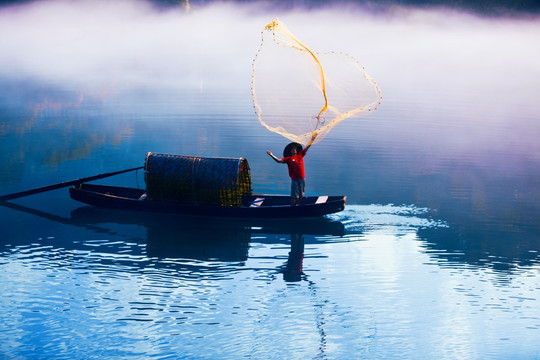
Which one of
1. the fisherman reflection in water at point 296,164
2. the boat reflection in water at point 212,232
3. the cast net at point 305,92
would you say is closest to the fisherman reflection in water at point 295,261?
the boat reflection in water at point 212,232

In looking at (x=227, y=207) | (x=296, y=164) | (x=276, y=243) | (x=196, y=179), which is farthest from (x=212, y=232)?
(x=296, y=164)

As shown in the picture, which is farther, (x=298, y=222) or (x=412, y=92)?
(x=412, y=92)

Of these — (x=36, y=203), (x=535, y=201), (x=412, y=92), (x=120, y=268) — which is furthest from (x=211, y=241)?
(x=412, y=92)

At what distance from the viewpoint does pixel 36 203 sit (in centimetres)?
2253

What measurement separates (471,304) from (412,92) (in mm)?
44742

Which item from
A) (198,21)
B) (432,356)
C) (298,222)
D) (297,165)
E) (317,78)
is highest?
(198,21)

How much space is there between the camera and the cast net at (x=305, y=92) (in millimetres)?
18719

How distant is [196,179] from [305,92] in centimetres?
3974

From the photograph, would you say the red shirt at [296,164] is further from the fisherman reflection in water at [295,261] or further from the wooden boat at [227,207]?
the fisherman reflection in water at [295,261]

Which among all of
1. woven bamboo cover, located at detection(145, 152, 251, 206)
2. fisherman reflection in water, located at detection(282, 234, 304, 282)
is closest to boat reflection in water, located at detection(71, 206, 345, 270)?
fisherman reflection in water, located at detection(282, 234, 304, 282)

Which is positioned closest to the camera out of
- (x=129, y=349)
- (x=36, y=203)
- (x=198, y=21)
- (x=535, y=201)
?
(x=129, y=349)

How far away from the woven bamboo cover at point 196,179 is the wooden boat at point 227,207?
230 millimetres

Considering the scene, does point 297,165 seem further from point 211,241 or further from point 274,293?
point 274,293

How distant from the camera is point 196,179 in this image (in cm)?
2084
